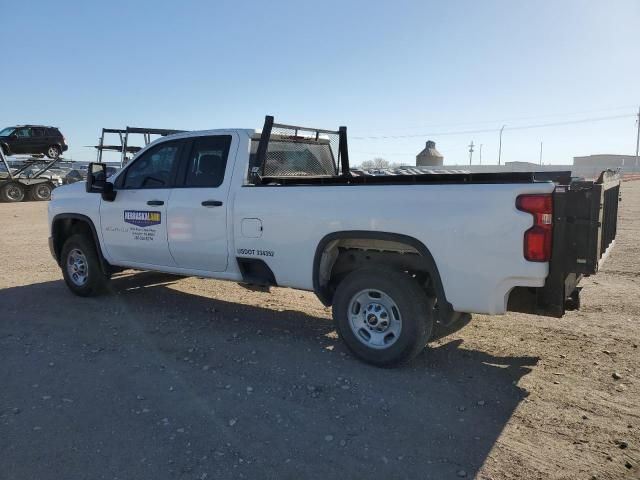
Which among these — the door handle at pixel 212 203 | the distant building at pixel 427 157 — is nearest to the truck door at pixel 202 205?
the door handle at pixel 212 203

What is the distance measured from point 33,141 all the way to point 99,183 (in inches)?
940

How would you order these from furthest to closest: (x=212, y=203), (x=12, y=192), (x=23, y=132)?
(x=23, y=132), (x=12, y=192), (x=212, y=203)

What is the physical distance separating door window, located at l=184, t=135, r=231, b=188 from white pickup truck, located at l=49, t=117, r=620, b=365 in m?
0.01

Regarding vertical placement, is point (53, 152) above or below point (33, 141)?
below

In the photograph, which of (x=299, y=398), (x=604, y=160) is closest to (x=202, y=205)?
(x=299, y=398)

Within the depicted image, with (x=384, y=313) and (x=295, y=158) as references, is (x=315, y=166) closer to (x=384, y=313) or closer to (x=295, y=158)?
(x=295, y=158)

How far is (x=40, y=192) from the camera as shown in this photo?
26.9 metres

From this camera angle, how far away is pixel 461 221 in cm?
375

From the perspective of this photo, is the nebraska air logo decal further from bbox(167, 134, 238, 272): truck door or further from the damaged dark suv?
the damaged dark suv

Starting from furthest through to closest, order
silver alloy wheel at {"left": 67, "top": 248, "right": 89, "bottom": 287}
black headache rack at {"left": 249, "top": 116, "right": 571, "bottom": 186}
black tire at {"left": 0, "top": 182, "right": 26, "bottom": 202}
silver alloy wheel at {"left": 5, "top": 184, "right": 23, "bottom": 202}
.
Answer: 1. silver alloy wheel at {"left": 5, "top": 184, "right": 23, "bottom": 202}
2. black tire at {"left": 0, "top": 182, "right": 26, "bottom": 202}
3. silver alloy wheel at {"left": 67, "top": 248, "right": 89, "bottom": 287}
4. black headache rack at {"left": 249, "top": 116, "right": 571, "bottom": 186}

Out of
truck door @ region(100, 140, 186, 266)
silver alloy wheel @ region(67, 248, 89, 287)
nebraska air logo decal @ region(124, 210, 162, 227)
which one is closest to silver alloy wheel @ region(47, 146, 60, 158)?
silver alloy wheel @ region(67, 248, 89, 287)

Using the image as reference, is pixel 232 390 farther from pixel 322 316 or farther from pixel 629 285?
pixel 629 285

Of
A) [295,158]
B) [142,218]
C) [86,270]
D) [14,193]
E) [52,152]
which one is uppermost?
[52,152]

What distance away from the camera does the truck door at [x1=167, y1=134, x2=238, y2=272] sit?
522cm
